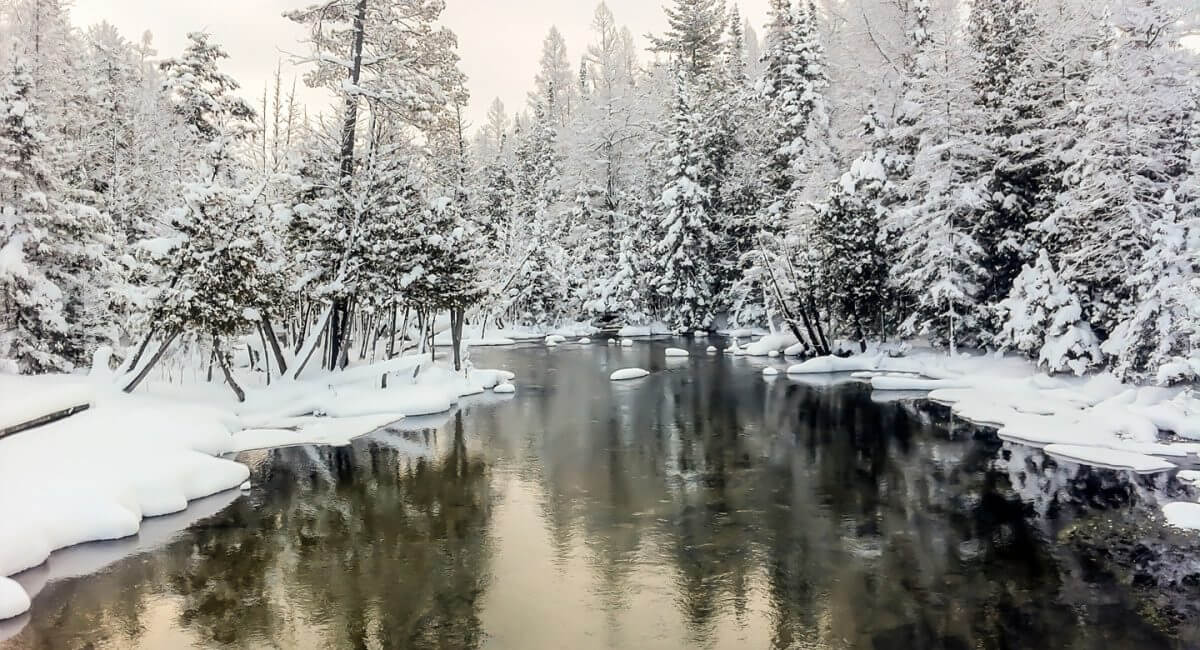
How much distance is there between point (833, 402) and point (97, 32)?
157 ft

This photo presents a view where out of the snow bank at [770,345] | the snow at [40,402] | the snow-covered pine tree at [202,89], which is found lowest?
the snow at [40,402]

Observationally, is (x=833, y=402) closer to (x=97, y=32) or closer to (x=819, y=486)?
(x=819, y=486)

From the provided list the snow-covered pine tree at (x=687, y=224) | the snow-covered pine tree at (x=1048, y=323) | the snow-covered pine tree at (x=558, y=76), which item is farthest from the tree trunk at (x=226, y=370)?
the snow-covered pine tree at (x=558, y=76)

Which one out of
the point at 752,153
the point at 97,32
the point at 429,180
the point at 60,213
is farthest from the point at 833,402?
the point at 97,32

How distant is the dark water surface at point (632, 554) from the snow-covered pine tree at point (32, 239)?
9026 millimetres

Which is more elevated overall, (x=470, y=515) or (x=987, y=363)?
(x=987, y=363)

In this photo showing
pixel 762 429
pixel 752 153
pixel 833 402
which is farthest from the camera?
pixel 752 153

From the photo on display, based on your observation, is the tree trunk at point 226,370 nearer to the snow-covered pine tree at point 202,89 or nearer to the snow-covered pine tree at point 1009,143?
the snow-covered pine tree at point 202,89

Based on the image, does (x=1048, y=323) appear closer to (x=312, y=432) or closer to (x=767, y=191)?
(x=767, y=191)

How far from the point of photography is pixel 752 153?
49.7 metres

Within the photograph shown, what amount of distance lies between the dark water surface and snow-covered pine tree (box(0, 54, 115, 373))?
9.03m

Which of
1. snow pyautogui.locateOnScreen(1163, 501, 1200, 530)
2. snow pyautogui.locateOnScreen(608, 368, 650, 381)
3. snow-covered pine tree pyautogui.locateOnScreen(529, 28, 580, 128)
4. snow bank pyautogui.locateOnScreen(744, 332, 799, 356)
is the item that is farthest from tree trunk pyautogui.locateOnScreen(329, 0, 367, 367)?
snow-covered pine tree pyautogui.locateOnScreen(529, 28, 580, 128)

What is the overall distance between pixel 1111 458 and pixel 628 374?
1789 cm

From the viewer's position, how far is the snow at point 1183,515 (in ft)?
38.5
